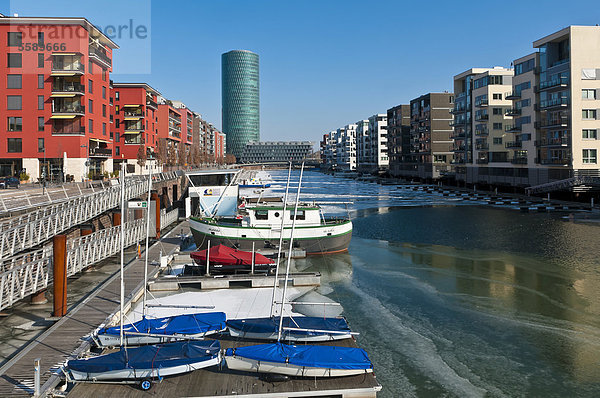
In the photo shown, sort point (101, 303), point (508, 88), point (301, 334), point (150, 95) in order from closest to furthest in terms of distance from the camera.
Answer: point (301, 334) < point (101, 303) < point (508, 88) < point (150, 95)

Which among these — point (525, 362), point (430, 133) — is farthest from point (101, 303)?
point (430, 133)

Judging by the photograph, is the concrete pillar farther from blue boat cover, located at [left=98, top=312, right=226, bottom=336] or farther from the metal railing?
blue boat cover, located at [left=98, top=312, right=226, bottom=336]

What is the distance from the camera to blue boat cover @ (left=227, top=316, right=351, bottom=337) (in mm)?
19891

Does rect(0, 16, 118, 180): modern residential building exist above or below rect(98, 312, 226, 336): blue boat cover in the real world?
above

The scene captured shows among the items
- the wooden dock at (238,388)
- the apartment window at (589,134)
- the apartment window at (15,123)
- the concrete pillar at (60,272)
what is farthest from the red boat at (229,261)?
the apartment window at (589,134)

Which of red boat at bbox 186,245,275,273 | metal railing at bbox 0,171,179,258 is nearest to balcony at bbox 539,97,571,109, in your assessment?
red boat at bbox 186,245,275,273

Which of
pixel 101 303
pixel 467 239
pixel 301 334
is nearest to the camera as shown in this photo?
pixel 301 334

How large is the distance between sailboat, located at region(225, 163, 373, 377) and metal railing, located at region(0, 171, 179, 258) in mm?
12935

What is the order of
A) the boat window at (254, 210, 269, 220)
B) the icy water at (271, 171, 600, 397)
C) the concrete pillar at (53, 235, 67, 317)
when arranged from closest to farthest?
the icy water at (271, 171, 600, 397) < the concrete pillar at (53, 235, 67, 317) < the boat window at (254, 210, 269, 220)

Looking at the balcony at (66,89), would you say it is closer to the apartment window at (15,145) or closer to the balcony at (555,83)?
the apartment window at (15,145)

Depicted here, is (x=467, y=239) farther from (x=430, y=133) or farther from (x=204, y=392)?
(x=430, y=133)

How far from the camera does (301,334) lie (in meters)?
19.5

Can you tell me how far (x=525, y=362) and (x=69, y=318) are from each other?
1923 cm

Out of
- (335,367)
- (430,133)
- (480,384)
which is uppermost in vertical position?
(430,133)
